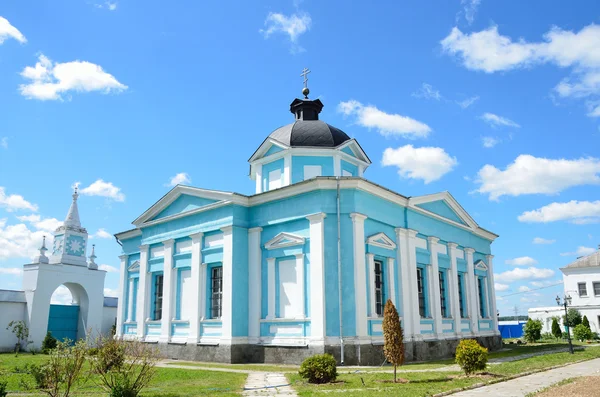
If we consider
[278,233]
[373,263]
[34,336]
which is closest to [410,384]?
[373,263]

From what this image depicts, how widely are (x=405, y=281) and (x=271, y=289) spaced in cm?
548

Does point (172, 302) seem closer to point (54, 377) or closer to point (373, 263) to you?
point (373, 263)

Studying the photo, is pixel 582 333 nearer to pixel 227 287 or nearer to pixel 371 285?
pixel 371 285

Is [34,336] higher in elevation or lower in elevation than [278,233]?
lower

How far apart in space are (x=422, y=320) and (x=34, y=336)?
2331 centimetres

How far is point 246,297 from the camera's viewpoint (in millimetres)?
20047

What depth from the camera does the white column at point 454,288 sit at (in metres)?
24.1

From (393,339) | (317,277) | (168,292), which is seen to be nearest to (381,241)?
(317,277)

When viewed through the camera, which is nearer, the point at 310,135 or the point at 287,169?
the point at 287,169

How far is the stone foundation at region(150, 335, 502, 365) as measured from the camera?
17.4m

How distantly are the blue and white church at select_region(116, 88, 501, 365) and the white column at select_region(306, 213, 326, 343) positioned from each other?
38 mm

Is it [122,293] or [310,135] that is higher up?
[310,135]

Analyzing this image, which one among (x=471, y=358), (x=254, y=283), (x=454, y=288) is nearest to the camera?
(x=471, y=358)

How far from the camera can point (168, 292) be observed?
22297 mm
